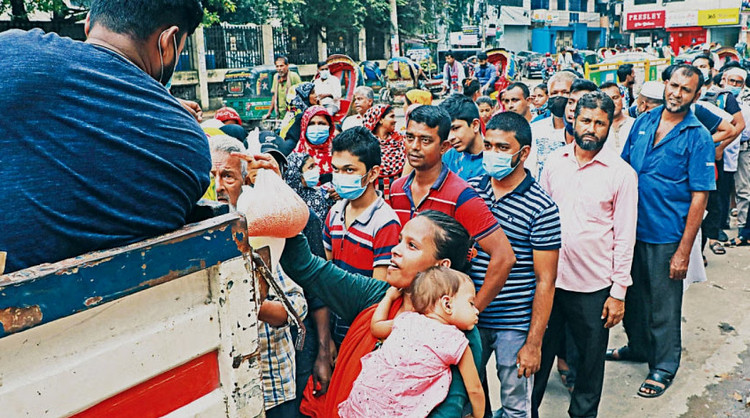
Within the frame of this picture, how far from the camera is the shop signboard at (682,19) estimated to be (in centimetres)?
4209

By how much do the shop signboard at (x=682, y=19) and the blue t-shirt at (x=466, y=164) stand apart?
43939mm

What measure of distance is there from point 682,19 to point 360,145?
45.9 m

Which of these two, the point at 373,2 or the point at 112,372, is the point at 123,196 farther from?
the point at 373,2

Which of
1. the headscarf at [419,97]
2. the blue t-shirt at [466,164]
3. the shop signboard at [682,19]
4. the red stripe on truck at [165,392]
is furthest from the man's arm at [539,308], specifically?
the shop signboard at [682,19]

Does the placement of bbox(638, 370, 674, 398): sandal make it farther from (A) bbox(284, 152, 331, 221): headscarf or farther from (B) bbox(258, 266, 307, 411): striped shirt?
(B) bbox(258, 266, 307, 411): striped shirt

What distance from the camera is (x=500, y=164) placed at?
3109 mm

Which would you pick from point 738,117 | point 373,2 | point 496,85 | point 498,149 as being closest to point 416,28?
point 373,2

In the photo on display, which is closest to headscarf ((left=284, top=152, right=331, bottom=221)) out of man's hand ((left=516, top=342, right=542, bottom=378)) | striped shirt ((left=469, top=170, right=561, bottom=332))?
striped shirt ((left=469, top=170, right=561, bottom=332))

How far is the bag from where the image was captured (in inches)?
78.8

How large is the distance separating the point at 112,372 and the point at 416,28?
99.6 feet

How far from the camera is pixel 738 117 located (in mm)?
6406

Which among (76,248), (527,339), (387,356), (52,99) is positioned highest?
(52,99)

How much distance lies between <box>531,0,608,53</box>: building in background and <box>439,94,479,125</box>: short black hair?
4539cm

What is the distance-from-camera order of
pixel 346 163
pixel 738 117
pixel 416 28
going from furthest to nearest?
pixel 416 28
pixel 738 117
pixel 346 163
